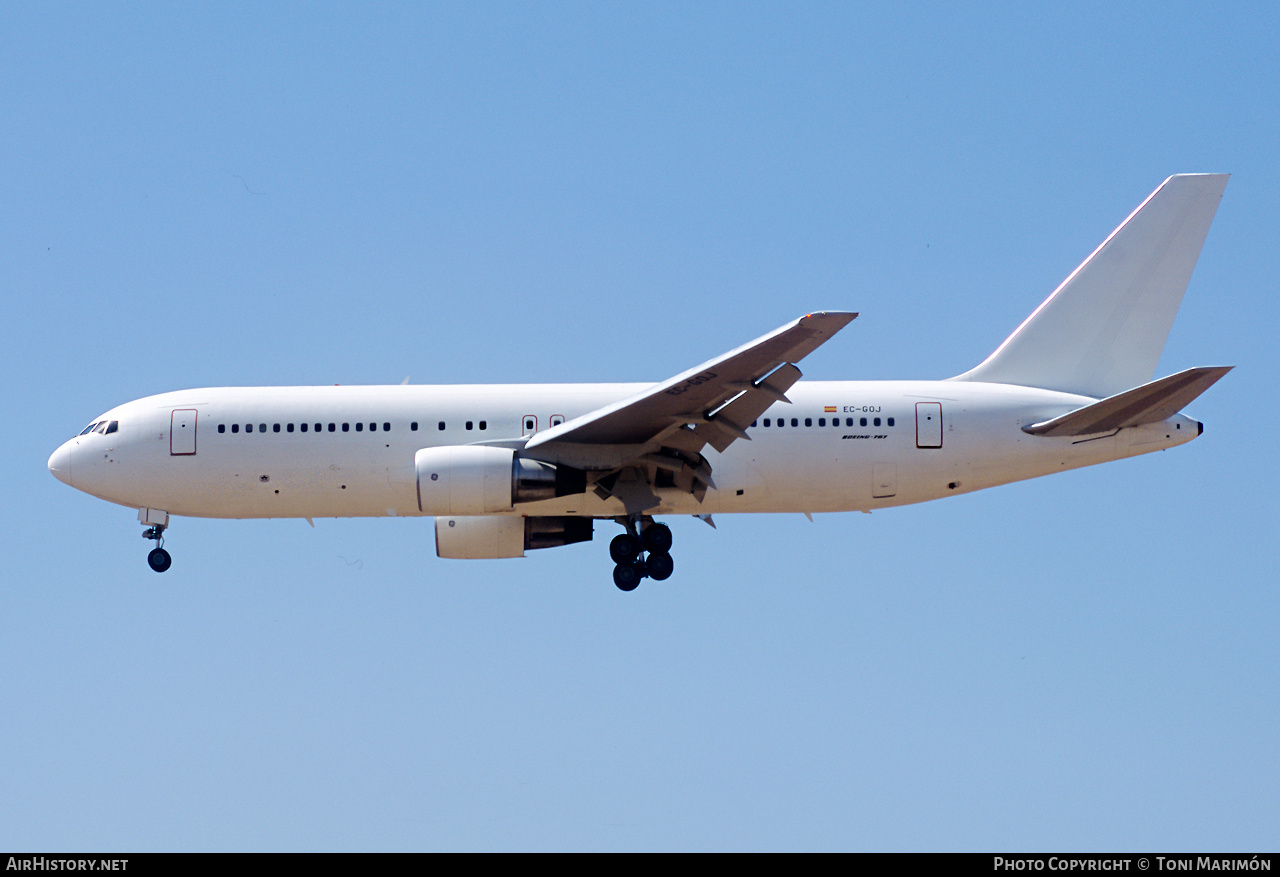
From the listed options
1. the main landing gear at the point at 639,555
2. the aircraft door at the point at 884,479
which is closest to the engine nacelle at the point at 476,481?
the main landing gear at the point at 639,555

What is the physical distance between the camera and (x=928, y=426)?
2225cm

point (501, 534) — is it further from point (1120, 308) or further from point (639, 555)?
point (1120, 308)

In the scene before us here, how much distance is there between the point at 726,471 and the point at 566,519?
3077mm

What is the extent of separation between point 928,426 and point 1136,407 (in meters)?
3.18

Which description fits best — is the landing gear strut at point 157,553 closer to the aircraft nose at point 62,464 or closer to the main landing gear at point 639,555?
the aircraft nose at point 62,464

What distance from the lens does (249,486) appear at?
2305cm

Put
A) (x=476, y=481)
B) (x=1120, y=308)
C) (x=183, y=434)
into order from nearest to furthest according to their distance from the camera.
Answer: (x=476, y=481) < (x=183, y=434) < (x=1120, y=308)

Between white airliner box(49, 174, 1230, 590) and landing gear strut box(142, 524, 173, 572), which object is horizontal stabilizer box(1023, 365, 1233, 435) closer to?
white airliner box(49, 174, 1230, 590)

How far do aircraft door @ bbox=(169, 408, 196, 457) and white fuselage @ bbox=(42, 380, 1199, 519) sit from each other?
2 centimetres

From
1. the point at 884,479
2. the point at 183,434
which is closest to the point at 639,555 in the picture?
the point at 884,479

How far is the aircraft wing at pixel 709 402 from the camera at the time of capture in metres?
18.3

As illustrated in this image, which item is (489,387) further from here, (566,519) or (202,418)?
(202,418)

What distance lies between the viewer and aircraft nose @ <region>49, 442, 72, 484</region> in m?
24.2
